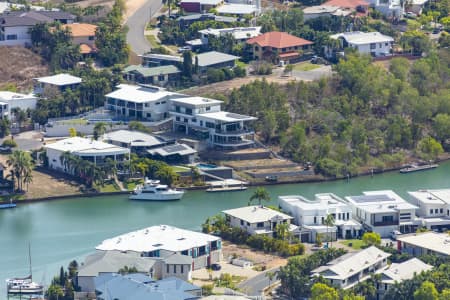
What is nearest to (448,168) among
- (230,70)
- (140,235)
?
(230,70)

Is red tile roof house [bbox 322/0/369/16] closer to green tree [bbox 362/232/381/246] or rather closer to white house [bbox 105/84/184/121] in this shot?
white house [bbox 105/84/184/121]

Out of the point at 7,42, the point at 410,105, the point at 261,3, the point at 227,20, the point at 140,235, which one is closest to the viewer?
the point at 140,235

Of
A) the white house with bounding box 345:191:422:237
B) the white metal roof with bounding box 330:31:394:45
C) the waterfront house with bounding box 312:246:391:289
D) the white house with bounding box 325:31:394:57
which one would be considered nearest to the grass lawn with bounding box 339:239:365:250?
the white house with bounding box 345:191:422:237

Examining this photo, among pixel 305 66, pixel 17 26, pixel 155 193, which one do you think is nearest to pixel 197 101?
pixel 155 193

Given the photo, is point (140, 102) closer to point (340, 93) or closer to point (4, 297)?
point (340, 93)

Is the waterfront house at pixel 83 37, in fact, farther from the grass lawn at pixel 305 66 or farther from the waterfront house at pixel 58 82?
the grass lawn at pixel 305 66
